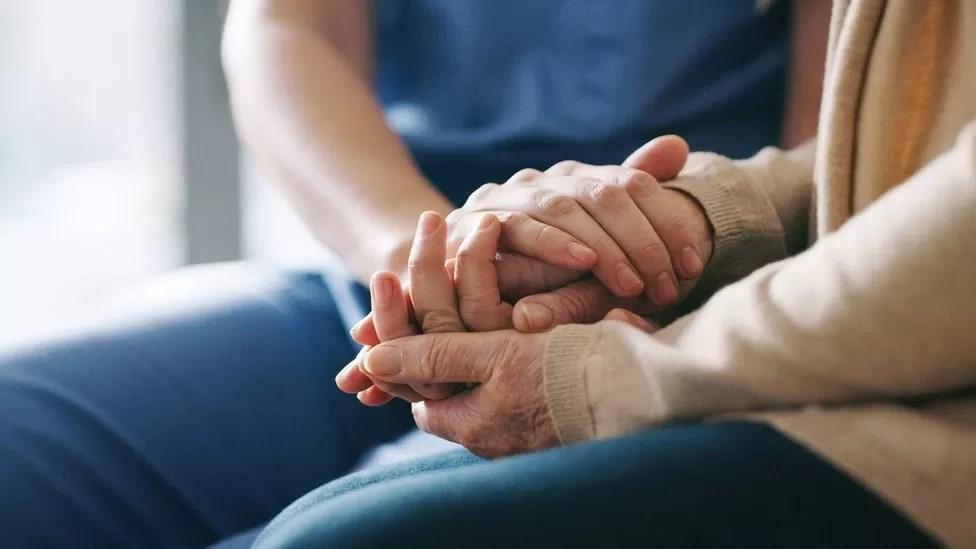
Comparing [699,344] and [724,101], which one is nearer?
[699,344]

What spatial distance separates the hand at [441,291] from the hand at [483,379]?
21 mm

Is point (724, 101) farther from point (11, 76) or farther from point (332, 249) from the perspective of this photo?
point (11, 76)

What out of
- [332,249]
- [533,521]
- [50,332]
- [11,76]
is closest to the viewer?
[533,521]

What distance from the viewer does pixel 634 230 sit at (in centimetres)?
64

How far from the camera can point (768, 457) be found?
411 mm

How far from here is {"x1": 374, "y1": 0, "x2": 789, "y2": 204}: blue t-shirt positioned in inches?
39.9

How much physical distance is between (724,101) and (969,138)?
60 cm

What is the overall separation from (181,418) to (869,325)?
58cm

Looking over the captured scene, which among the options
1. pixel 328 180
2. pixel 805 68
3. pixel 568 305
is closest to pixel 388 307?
pixel 568 305

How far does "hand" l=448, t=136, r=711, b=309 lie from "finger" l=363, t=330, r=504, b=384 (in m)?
0.07

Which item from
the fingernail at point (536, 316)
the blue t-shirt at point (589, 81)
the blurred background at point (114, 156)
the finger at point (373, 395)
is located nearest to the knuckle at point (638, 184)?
the fingernail at point (536, 316)

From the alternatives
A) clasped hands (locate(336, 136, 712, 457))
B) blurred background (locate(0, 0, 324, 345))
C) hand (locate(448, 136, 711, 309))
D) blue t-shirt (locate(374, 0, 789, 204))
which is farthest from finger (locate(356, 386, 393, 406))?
blurred background (locate(0, 0, 324, 345))

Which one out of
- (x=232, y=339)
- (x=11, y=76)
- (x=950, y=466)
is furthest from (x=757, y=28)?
(x=11, y=76)

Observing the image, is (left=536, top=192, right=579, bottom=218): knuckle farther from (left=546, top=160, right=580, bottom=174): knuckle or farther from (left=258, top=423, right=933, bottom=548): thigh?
(left=258, top=423, right=933, bottom=548): thigh
